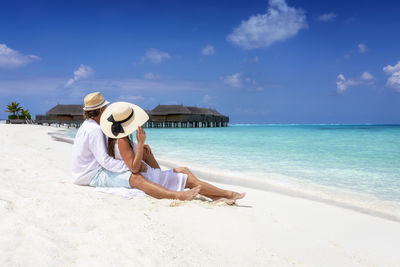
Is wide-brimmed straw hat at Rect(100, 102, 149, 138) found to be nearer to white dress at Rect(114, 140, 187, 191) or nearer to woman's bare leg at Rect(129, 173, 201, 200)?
white dress at Rect(114, 140, 187, 191)

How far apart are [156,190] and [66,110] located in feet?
150

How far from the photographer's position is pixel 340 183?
6.06m

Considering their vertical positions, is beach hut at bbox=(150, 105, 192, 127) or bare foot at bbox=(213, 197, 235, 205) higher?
beach hut at bbox=(150, 105, 192, 127)

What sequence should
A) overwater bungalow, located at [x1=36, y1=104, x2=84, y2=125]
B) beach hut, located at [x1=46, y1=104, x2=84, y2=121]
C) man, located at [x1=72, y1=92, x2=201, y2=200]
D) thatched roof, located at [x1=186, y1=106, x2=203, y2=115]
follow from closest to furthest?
man, located at [x1=72, y1=92, x2=201, y2=200] < overwater bungalow, located at [x1=36, y1=104, x2=84, y2=125] < beach hut, located at [x1=46, y1=104, x2=84, y2=121] < thatched roof, located at [x1=186, y1=106, x2=203, y2=115]

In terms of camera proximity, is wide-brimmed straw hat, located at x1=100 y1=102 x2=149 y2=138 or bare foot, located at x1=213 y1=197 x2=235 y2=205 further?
bare foot, located at x1=213 y1=197 x2=235 y2=205

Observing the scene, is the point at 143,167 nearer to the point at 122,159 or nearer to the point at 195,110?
the point at 122,159

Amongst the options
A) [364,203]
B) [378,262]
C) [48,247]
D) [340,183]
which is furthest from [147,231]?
[340,183]

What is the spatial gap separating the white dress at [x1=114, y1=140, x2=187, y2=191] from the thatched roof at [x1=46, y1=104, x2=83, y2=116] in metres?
43.4

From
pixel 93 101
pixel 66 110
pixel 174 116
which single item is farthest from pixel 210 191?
pixel 66 110

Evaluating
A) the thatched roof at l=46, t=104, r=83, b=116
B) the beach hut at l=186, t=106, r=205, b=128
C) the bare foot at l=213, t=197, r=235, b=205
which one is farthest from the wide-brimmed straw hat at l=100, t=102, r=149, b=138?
the beach hut at l=186, t=106, r=205, b=128

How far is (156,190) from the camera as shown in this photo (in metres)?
3.04

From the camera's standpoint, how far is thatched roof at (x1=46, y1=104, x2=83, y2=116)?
4394 centimetres

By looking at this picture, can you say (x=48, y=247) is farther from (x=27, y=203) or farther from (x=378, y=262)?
(x=378, y=262)

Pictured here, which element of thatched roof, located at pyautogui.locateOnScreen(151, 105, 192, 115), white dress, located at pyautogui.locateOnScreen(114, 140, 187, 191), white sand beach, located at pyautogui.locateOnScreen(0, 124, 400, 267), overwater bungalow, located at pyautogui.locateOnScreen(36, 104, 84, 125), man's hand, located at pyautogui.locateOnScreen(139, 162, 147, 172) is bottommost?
white sand beach, located at pyautogui.locateOnScreen(0, 124, 400, 267)
